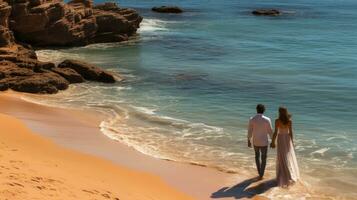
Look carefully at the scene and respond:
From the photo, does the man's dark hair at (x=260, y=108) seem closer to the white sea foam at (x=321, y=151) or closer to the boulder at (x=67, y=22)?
the white sea foam at (x=321, y=151)

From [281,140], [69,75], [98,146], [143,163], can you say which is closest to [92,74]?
[69,75]

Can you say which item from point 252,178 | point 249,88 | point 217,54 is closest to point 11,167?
point 252,178

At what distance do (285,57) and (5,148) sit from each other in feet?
72.9

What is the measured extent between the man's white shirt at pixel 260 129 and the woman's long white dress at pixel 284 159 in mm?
264

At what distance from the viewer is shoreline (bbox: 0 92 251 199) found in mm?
12036

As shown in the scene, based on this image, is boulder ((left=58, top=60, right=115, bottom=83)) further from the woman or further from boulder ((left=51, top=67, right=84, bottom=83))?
the woman

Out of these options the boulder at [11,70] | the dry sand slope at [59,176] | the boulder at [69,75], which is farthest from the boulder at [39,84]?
the dry sand slope at [59,176]

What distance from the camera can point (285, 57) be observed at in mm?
31719

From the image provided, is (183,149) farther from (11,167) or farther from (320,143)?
(11,167)

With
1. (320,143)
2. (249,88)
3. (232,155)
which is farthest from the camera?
(249,88)

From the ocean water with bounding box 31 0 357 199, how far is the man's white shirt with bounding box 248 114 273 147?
1244mm

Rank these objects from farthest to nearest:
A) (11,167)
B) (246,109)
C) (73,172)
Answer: (246,109) < (73,172) < (11,167)

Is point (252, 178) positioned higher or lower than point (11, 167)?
lower

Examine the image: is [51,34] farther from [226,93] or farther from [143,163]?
[143,163]
